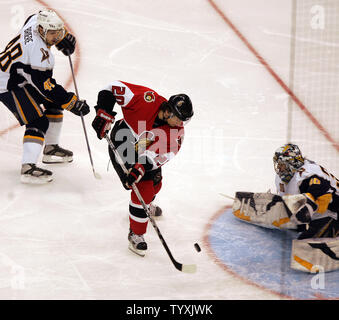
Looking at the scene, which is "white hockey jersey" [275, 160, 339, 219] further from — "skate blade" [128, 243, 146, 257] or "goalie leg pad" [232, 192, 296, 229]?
"skate blade" [128, 243, 146, 257]

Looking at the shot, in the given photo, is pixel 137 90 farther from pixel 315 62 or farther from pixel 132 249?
pixel 315 62

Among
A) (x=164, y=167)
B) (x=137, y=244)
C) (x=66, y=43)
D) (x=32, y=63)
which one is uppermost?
(x=66, y=43)

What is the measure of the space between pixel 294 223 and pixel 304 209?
393mm

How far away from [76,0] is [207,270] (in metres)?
4.47

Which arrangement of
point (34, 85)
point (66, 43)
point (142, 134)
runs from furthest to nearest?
point (66, 43) < point (34, 85) < point (142, 134)

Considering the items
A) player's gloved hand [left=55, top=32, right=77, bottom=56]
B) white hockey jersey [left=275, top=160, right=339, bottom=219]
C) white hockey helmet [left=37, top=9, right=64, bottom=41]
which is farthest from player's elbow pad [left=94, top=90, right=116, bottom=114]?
white hockey jersey [left=275, top=160, right=339, bottom=219]

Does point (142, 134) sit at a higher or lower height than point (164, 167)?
higher

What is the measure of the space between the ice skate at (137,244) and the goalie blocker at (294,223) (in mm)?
773

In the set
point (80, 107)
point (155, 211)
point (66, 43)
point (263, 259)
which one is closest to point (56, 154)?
point (80, 107)

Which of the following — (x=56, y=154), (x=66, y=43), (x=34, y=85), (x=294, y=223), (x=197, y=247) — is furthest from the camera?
(x=56, y=154)

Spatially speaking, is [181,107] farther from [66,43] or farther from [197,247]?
[66,43]

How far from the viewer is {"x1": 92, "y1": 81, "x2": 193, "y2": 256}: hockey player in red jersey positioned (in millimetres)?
3320

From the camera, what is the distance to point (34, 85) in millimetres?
3932

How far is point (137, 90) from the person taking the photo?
3.55 metres
